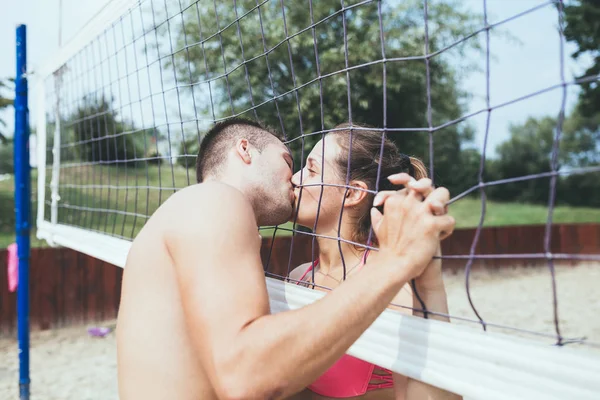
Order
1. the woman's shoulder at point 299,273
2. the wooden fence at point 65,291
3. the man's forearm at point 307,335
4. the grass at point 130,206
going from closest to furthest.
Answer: the man's forearm at point 307,335 → the woman's shoulder at point 299,273 → the wooden fence at point 65,291 → the grass at point 130,206

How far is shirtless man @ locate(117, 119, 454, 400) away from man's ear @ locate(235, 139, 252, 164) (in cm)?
36

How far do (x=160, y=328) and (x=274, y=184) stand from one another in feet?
1.83

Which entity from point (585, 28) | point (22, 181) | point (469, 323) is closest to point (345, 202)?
point (22, 181)

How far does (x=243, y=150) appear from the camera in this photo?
1575 mm

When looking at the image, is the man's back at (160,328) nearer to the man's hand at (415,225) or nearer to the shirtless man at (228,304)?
the shirtless man at (228,304)

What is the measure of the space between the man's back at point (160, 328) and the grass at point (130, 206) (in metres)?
5.81

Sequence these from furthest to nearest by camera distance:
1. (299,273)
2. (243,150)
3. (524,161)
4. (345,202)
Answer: (524,161) → (299,273) → (345,202) → (243,150)

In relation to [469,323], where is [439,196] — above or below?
above

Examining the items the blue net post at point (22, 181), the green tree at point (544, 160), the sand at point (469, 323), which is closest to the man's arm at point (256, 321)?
the sand at point (469, 323)

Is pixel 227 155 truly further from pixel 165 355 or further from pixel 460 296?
pixel 460 296

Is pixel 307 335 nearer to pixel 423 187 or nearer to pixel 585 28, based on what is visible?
pixel 423 187

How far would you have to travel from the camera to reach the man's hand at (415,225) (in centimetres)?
103

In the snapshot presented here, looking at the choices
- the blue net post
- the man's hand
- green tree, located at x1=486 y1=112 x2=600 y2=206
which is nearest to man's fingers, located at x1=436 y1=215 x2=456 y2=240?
the man's hand

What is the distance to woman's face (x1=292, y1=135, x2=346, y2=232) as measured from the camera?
176cm
